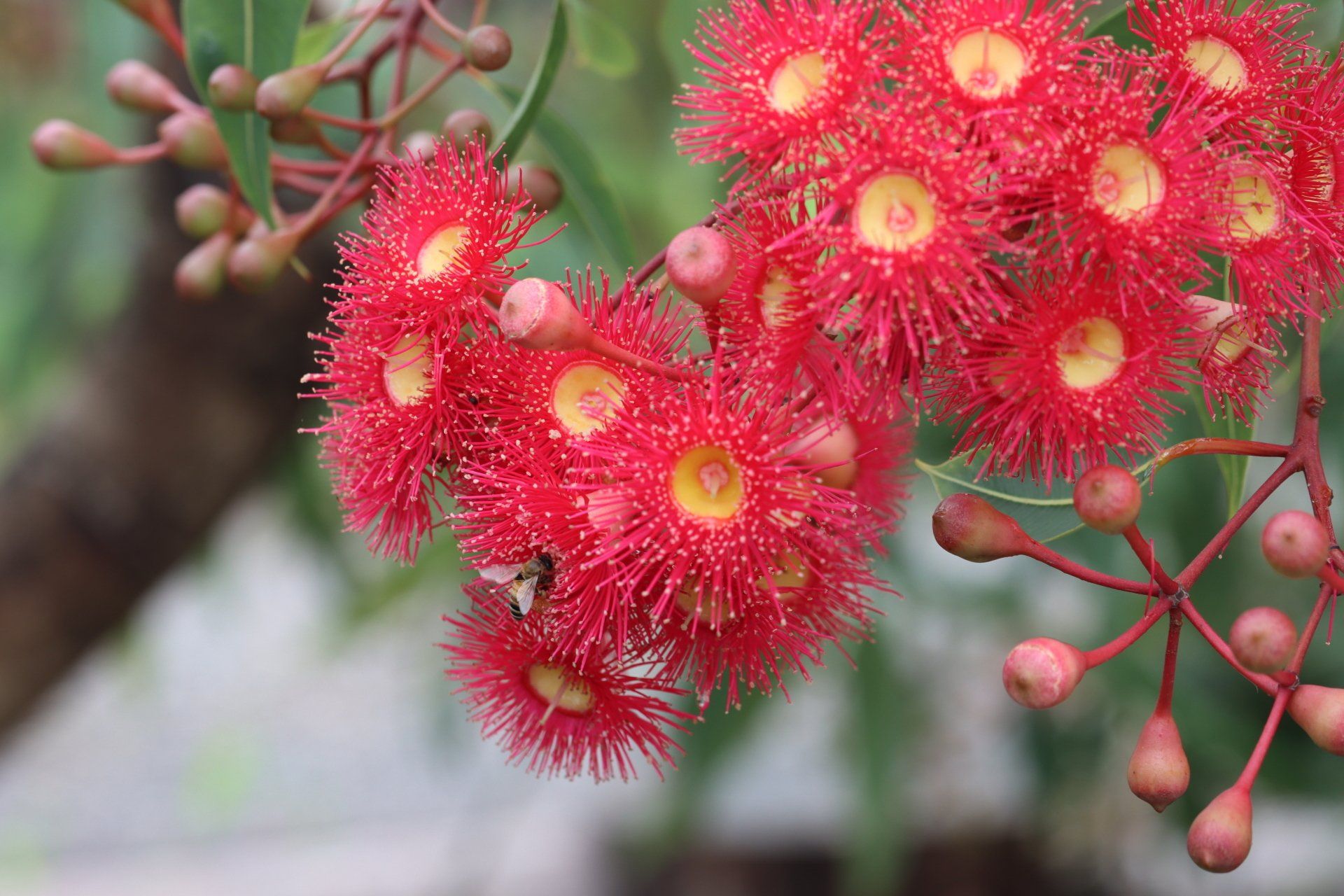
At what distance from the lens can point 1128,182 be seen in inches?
31.5

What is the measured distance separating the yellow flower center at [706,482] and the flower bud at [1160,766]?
0.33 m

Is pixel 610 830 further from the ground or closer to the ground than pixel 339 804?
further from the ground

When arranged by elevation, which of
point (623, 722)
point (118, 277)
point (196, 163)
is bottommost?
point (118, 277)

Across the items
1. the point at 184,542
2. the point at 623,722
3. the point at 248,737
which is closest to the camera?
the point at 623,722

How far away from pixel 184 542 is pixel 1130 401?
6.11 feet

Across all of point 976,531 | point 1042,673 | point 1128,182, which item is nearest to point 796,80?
point 1128,182

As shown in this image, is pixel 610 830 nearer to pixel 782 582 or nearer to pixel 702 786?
pixel 702 786

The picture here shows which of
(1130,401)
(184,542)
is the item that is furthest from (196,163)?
(184,542)

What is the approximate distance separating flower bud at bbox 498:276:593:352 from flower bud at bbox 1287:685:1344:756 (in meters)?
0.56

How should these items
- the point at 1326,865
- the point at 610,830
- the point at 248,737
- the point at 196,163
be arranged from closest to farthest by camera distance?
the point at 196,163
the point at 1326,865
the point at 610,830
the point at 248,737

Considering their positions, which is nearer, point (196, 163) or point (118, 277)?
point (196, 163)

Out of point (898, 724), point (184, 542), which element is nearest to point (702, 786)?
point (898, 724)

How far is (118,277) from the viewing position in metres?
2.28

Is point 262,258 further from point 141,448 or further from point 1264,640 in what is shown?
point 141,448
